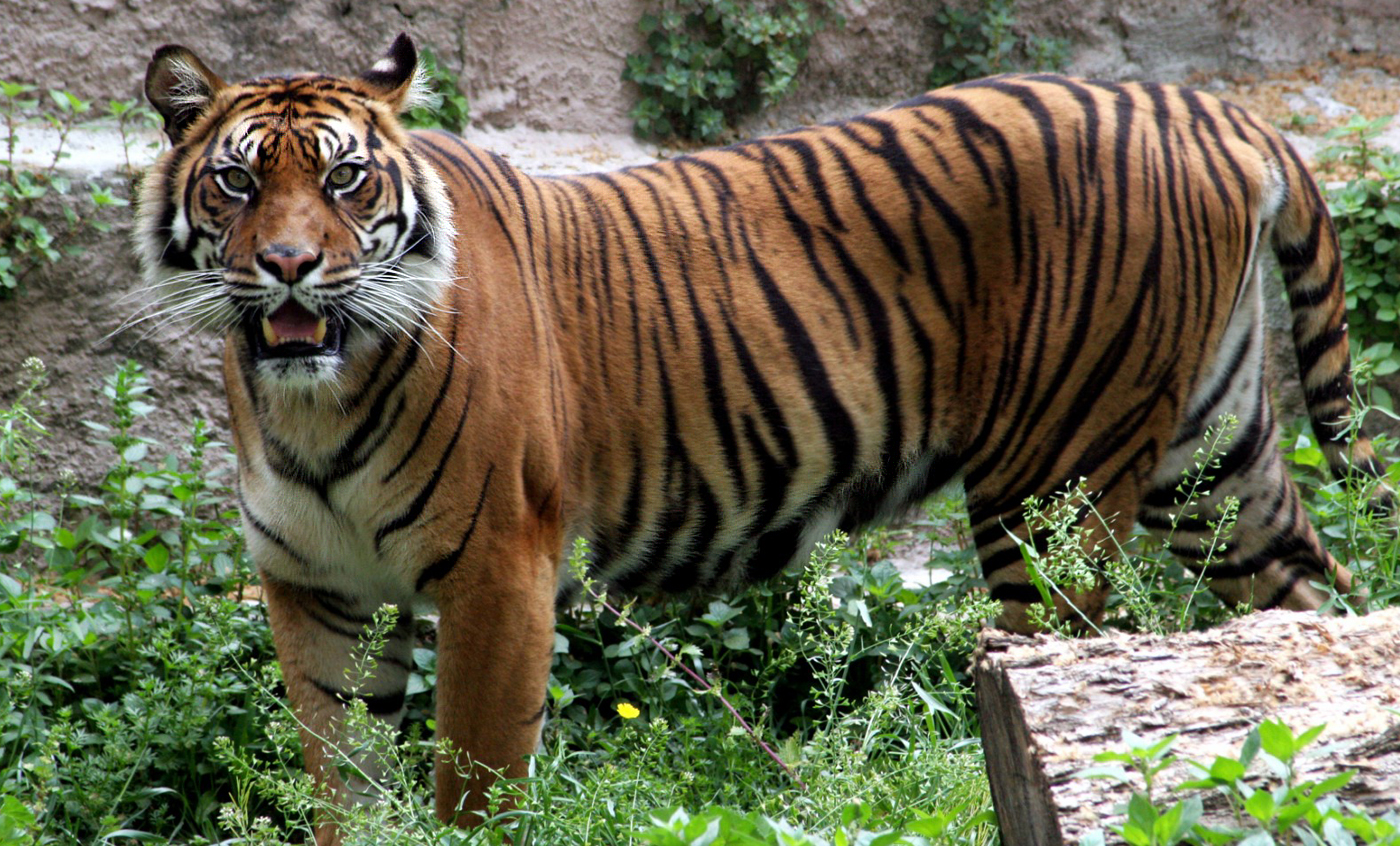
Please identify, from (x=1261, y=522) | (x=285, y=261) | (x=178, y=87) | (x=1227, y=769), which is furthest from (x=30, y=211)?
(x=1227, y=769)

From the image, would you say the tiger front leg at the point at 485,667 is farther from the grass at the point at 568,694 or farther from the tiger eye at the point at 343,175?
the tiger eye at the point at 343,175

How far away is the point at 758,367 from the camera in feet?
11.0

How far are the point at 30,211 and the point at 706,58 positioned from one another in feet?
9.19

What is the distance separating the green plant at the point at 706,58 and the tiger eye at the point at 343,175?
11.0 ft

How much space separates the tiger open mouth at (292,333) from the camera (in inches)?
103

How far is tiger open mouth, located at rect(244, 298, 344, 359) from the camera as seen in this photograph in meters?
2.62

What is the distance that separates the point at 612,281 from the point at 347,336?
0.76 meters

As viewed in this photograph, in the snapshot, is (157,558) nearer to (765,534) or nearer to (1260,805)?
(765,534)

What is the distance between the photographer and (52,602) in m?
3.84

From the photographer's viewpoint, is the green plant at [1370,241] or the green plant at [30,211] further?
the green plant at [1370,241]

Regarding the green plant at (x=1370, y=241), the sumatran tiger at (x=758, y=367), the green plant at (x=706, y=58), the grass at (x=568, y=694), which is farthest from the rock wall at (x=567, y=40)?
the sumatran tiger at (x=758, y=367)

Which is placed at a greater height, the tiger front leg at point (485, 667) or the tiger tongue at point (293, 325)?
the tiger tongue at point (293, 325)

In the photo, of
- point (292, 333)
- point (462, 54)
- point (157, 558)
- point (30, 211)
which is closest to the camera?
point (292, 333)

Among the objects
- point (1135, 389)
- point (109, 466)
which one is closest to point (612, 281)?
point (1135, 389)
